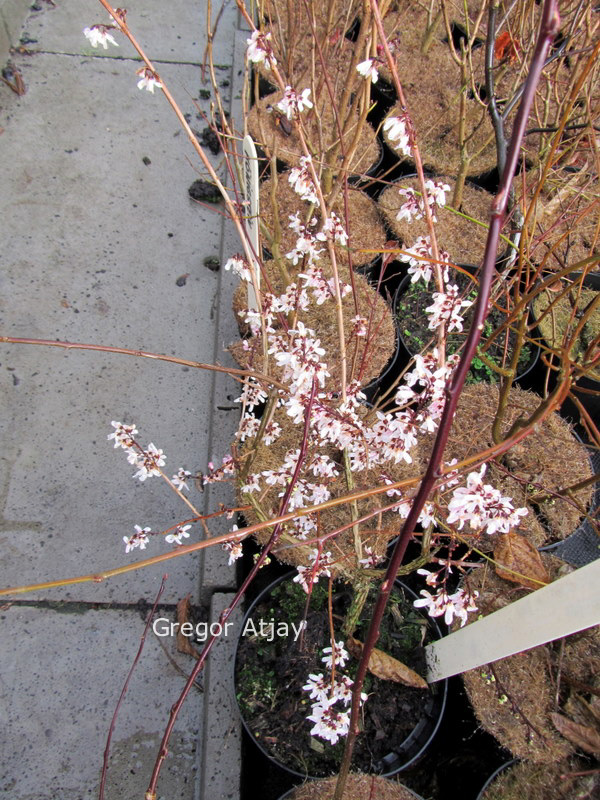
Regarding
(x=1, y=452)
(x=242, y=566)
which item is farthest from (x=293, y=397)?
(x=1, y=452)

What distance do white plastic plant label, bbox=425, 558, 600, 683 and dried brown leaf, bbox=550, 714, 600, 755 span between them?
405mm

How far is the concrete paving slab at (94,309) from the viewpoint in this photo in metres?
2.30

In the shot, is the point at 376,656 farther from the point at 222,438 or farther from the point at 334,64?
the point at 334,64

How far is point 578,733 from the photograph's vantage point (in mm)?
1669

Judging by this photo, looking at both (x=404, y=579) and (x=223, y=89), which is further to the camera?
(x=223, y=89)

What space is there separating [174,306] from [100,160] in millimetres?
1124

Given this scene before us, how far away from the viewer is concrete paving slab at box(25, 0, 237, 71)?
12.1 feet

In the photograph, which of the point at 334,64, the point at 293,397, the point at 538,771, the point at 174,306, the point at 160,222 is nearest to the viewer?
the point at 293,397

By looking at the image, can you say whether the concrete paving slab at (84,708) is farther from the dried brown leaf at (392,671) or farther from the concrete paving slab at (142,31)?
the concrete paving slab at (142,31)

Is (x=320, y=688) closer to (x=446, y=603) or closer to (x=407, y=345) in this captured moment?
(x=446, y=603)

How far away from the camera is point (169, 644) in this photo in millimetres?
2105

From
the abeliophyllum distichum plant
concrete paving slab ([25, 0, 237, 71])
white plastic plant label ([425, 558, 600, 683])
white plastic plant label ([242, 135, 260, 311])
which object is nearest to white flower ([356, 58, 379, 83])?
the abeliophyllum distichum plant

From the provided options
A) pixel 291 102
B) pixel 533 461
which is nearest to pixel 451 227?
pixel 533 461

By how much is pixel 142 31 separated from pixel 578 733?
14.9ft
